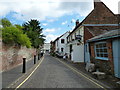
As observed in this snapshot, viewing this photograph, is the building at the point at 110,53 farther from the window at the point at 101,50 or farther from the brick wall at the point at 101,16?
the brick wall at the point at 101,16

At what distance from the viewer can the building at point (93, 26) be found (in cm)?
1905

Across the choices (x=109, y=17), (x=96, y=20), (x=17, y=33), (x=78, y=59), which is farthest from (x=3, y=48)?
(x=109, y=17)

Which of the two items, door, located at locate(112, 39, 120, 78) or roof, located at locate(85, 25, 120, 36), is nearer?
door, located at locate(112, 39, 120, 78)

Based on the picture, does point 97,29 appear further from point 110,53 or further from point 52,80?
point 52,80

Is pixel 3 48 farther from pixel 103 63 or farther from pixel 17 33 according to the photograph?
pixel 103 63

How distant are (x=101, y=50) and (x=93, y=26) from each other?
30.6 ft

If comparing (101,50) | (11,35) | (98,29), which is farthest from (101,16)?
(11,35)

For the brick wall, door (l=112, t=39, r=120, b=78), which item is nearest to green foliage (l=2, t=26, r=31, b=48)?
door (l=112, t=39, r=120, b=78)

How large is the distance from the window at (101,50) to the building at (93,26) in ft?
18.6

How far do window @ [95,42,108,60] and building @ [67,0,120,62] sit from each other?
5667 millimetres

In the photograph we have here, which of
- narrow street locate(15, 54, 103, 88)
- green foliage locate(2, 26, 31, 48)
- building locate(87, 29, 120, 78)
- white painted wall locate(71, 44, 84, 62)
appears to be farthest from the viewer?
white painted wall locate(71, 44, 84, 62)

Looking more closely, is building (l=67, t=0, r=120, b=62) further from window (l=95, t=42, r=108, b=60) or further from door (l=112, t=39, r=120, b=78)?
door (l=112, t=39, r=120, b=78)

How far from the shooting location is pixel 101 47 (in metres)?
11.7

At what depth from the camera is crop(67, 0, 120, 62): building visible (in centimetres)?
1905
